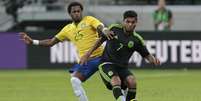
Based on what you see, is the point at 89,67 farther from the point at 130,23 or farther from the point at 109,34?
the point at 130,23

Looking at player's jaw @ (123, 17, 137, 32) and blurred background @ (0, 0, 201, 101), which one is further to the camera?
blurred background @ (0, 0, 201, 101)

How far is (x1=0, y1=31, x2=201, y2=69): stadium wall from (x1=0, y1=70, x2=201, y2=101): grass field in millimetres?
773

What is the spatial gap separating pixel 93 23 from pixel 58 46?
14.1 m

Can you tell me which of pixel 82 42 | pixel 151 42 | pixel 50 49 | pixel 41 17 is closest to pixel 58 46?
pixel 50 49

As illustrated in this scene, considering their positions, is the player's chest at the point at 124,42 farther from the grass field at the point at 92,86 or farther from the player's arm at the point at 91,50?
the grass field at the point at 92,86

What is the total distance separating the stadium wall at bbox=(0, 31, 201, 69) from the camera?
1126 inches

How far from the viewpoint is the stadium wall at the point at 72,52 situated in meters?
28.6

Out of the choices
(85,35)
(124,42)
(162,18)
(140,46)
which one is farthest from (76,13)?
(162,18)

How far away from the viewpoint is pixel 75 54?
28.7 meters

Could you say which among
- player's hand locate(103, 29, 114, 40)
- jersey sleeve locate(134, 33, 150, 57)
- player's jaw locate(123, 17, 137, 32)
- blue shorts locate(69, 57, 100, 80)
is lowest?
Answer: blue shorts locate(69, 57, 100, 80)

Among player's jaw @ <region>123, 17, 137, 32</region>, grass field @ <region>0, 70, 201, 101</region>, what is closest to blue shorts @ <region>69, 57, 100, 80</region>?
player's jaw @ <region>123, 17, 137, 32</region>

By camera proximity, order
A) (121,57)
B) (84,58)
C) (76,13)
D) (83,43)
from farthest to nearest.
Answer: (83,43) → (76,13) → (84,58) → (121,57)

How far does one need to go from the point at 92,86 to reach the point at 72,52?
7.20 m

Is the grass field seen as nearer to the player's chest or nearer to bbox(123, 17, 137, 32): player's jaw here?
the player's chest
